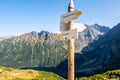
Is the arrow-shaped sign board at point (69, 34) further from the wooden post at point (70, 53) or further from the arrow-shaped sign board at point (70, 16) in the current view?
the arrow-shaped sign board at point (70, 16)

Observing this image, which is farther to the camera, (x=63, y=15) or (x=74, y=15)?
(x=63, y=15)

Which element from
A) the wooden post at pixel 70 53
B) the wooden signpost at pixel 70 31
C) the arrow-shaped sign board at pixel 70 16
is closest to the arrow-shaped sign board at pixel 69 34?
the wooden signpost at pixel 70 31

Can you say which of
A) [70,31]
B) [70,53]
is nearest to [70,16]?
[70,31]

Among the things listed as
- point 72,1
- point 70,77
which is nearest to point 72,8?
point 72,1

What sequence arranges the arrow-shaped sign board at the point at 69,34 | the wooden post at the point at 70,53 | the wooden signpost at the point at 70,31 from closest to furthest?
1. the arrow-shaped sign board at the point at 69,34
2. the wooden signpost at the point at 70,31
3. the wooden post at the point at 70,53

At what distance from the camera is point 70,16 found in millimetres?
15766

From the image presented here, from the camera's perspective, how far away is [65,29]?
16.2 m

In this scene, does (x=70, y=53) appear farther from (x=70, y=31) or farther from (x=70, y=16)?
(x=70, y=16)

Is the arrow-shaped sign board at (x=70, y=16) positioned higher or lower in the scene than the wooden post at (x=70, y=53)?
higher

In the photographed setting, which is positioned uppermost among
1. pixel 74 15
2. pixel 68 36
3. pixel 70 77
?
pixel 74 15

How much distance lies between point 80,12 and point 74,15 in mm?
513

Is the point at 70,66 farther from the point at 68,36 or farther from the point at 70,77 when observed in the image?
the point at 68,36

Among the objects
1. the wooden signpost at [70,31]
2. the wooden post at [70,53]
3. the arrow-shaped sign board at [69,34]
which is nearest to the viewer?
the arrow-shaped sign board at [69,34]

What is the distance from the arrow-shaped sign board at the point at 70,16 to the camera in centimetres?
1516
